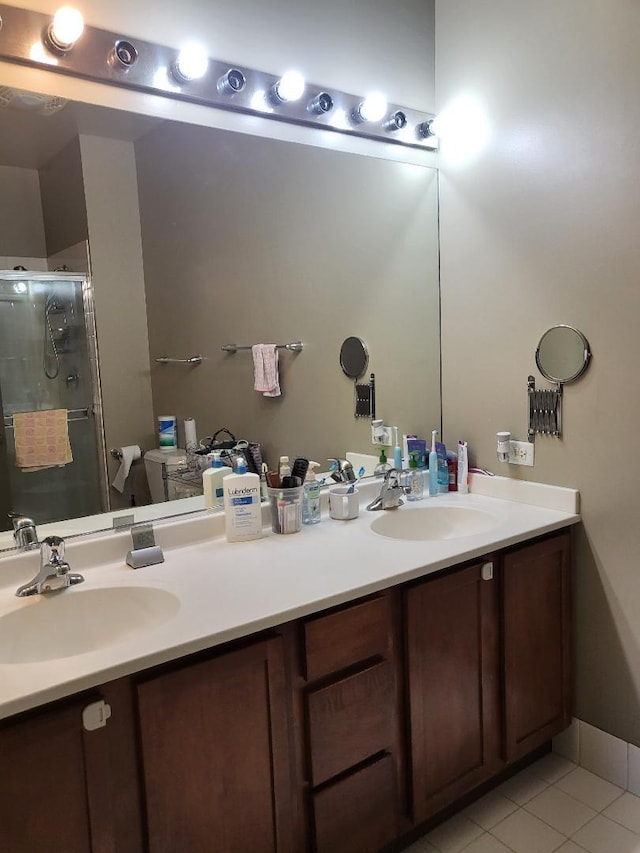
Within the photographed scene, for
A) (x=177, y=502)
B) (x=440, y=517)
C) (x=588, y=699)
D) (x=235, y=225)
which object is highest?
(x=235, y=225)

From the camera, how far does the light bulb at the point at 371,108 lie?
2162 mm

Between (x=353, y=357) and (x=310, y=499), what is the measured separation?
61 cm

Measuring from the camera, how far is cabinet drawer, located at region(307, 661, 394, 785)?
1.45 metres

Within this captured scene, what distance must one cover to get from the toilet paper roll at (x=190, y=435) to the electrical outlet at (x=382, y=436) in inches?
28.1

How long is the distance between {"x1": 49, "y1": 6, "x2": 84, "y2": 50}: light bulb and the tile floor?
229 centimetres

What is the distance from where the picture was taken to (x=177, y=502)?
6.12ft

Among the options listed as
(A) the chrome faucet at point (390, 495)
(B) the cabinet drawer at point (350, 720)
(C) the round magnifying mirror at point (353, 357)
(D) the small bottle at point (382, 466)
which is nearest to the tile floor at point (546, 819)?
(B) the cabinet drawer at point (350, 720)

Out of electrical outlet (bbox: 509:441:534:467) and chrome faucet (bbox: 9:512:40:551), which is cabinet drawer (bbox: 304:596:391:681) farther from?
electrical outlet (bbox: 509:441:534:467)

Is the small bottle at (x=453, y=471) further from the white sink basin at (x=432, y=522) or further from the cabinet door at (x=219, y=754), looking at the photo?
the cabinet door at (x=219, y=754)

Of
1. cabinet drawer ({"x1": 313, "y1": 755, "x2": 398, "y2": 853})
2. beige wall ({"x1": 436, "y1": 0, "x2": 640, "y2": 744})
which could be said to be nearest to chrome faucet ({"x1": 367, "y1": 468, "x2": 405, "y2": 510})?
beige wall ({"x1": 436, "y1": 0, "x2": 640, "y2": 744})

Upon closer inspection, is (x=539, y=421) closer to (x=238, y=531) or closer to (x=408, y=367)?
(x=408, y=367)

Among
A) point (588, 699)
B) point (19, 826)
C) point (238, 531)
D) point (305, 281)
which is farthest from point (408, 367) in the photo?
point (19, 826)

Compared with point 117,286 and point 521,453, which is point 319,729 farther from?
point 117,286

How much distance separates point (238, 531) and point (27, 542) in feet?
1.79
